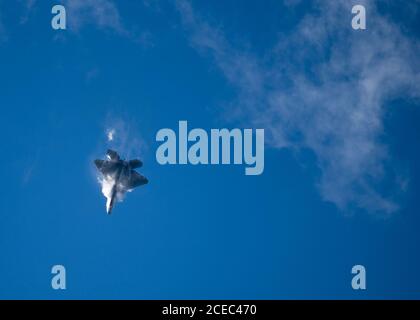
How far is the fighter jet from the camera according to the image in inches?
2040

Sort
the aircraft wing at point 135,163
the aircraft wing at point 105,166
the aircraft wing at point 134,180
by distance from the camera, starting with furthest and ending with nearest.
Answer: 1. the aircraft wing at point 134,180
2. the aircraft wing at point 105,166
3. the aircraft wing at point 135,163

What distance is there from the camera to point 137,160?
5150 centimetres

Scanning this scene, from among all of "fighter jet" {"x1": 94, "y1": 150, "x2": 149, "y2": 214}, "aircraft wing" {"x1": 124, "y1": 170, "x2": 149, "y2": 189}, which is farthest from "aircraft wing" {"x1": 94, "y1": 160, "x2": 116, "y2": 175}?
"aircraft wing" {"x1": 124, "y1": 170, "x2": 149, "y2": 189}

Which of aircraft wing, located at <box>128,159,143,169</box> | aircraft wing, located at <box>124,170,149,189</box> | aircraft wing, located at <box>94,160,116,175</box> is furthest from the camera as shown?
aircraft wing, located at <box>124,170,149,189</box>

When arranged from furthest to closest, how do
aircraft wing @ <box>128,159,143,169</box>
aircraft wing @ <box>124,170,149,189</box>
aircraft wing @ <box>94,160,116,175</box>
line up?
aircraft wing @ <box>124,170,149,189</box>, aircraft wing @ <box>94,160,116,175</box>, aircraft wing @ <box>128,159,143,169</box>

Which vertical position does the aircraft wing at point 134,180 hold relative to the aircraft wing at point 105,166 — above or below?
below

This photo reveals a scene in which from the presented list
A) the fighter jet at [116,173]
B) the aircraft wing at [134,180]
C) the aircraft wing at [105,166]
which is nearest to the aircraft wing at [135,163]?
the fighter jet at [116,173]

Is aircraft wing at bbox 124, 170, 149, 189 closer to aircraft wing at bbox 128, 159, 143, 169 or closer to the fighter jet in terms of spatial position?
the fighter jet

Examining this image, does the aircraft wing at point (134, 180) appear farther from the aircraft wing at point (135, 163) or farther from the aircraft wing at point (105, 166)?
the aircraft wing at point (105, 166)

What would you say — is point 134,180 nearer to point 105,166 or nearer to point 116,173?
point 116,173

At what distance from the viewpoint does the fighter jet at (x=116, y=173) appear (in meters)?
51.8

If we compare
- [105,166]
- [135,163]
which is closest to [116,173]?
[105,166]
